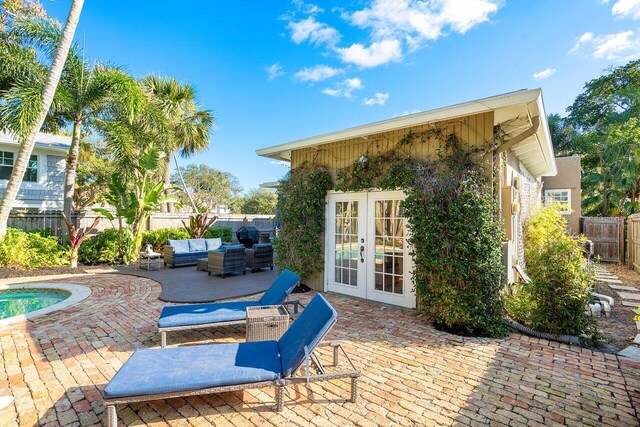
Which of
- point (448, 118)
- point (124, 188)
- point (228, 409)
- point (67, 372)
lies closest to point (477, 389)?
point (228, 409)

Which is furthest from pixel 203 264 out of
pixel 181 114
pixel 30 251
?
pixel 181 114

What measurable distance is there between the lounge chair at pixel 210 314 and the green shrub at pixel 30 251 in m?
9.04

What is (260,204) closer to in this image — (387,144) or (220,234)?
(220,234)

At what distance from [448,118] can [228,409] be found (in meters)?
5.60

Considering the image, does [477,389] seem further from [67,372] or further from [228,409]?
[67,372]

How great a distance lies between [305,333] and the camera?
3.34 metres

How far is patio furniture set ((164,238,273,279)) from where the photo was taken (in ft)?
32.3

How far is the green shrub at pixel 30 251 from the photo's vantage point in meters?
9.83

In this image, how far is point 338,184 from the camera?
7.64 metres

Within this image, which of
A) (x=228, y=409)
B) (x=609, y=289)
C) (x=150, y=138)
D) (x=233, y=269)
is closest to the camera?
(x=228, y=409)

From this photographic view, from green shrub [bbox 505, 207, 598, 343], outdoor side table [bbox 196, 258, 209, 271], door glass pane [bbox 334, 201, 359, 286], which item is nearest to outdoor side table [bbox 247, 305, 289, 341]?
door glass pane [bbox 334, 201, 359, 286]

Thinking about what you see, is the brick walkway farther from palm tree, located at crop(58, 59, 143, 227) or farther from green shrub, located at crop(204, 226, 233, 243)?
green shrub, located at crop(204, 226, 233, 243)

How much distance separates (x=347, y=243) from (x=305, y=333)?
4.34 meters

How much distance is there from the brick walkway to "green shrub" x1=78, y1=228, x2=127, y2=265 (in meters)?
7.05
